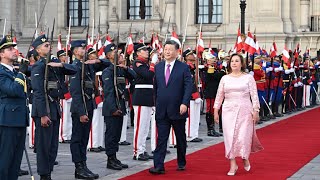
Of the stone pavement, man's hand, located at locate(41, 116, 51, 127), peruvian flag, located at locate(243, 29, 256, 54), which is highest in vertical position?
peruvian flag, located at locate(243, 29, 256, 54)

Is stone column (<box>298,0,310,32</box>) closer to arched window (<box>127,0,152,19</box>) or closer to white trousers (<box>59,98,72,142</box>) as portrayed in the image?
arched window (<box>127,0,152,19</box>)

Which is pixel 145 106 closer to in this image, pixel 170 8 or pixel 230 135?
pixel 230 135

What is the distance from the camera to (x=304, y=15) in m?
36.4

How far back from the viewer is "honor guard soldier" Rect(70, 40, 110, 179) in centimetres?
1164

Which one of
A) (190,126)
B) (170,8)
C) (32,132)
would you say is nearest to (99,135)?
(32,132)

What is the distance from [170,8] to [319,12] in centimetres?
→ 735

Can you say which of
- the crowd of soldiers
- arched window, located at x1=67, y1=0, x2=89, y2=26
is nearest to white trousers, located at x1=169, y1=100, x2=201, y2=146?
the crowd of soldiers

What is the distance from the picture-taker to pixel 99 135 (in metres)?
15.7

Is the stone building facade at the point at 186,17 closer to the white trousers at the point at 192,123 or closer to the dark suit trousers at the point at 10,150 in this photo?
the white trousers at the point at 192,123

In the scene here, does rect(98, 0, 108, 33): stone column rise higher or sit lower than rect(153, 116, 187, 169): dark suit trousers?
higher

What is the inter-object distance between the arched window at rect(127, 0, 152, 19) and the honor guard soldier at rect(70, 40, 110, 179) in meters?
27.4

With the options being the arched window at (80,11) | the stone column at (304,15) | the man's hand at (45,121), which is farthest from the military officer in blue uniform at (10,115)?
the arched window at (80,11)

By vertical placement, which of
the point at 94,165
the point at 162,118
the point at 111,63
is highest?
the point at 111,63

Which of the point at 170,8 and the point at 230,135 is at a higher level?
the point at 170,8
